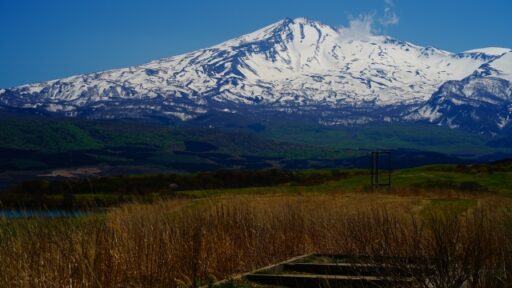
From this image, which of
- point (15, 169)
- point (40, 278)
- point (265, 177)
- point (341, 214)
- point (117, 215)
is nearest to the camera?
point (40, 278)

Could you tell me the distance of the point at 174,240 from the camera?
13.2 meters

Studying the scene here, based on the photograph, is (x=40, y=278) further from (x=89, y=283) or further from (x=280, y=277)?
(x=280, y=277)

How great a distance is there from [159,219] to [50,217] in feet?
9.68

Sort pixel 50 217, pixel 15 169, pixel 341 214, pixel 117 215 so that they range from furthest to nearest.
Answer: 1. pixel 15 169
2. pixel 341 214
3. pixel 117 215
4. pixel 50 217

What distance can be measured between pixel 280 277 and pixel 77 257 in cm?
292

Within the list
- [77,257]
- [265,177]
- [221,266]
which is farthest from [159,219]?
[265,177]

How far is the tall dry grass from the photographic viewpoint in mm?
8672

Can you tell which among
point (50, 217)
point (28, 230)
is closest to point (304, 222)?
point (50, 217)

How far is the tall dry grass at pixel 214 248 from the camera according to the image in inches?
341

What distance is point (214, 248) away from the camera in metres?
14.8

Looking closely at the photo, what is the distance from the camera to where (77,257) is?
32.2 ft

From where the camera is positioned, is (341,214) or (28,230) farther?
(341,214)

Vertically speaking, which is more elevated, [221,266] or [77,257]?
[77,257]

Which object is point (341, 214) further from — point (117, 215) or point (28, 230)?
point (28, 230)
